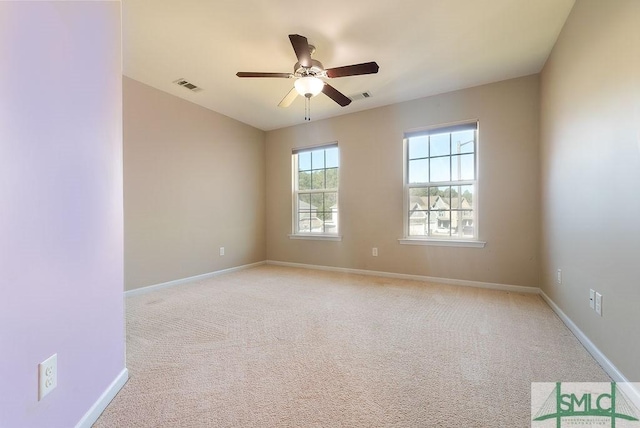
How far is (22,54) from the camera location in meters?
0.89

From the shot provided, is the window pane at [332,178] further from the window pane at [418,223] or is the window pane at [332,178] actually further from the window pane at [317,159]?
the window pane at [418,223]

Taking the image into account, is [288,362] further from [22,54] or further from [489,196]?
[489,196]

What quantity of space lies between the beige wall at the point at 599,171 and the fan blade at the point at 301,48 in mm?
1836

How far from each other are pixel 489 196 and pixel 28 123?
390 centimetres

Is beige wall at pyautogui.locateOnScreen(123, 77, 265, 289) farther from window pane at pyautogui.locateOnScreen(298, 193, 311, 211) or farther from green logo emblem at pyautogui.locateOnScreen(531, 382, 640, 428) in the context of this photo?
green logo emblem at pyautogui.locateOnScreen(531, 382, 640, 428)

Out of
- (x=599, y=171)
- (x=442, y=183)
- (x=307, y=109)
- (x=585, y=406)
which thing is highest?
(x=307, y=109)

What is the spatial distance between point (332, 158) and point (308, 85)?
6.93ft

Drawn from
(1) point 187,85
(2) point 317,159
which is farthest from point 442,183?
(1) point 187,85

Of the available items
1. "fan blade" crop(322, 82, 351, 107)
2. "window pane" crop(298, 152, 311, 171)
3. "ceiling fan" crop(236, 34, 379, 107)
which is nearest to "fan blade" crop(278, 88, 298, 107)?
"ceiling fan" crop(236, 34, 379, 107)

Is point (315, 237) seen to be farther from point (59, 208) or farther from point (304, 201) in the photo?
point (59, 208)

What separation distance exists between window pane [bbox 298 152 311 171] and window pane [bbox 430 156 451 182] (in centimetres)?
202

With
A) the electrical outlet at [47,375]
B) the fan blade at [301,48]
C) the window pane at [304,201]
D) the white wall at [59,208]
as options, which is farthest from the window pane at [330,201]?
the electrical outlet at [47,375]

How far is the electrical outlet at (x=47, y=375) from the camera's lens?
0.94 m

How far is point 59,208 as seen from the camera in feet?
3.46
